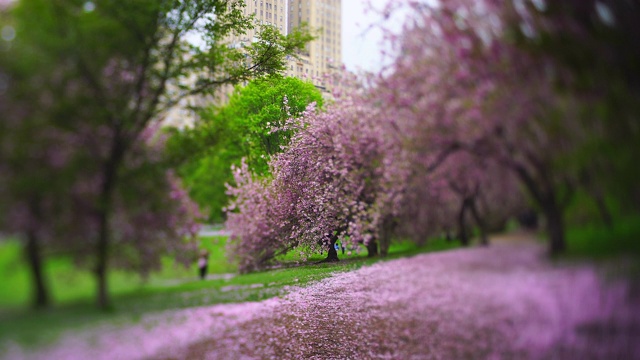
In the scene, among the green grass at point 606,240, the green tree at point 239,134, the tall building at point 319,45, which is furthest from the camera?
the tall building at point 319,45

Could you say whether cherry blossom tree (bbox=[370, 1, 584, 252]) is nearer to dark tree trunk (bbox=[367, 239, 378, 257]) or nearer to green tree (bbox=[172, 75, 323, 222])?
dark tree trunk (bbox=[367, 239, 378, 257])

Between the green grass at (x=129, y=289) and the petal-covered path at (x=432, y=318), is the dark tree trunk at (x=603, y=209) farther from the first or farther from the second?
the green grass at (x=129, y=289)

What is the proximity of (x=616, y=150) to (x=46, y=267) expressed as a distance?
260 centimetres

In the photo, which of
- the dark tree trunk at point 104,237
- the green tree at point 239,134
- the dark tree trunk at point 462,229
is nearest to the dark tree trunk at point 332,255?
the green tree at point 239,134

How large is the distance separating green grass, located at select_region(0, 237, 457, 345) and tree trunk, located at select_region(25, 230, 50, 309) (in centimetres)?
3

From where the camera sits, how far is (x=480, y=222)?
92.2 inches

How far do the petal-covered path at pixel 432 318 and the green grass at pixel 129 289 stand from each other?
77 millimetres

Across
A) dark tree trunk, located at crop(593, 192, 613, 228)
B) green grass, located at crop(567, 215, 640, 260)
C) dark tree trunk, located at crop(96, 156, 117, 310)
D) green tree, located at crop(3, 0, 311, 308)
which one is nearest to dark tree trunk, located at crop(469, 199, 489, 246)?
green grass, located at crop(567, 215, 640, 260)

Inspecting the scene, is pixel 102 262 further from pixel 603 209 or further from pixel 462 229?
pixel 603 209

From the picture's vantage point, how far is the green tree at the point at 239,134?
285 centimetres

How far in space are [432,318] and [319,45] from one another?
7.10 ft

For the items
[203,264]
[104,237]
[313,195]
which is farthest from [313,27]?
[104,237]

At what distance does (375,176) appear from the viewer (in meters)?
3.08

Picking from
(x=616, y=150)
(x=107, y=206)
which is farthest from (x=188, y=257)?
(x=616, y=150)
